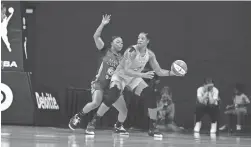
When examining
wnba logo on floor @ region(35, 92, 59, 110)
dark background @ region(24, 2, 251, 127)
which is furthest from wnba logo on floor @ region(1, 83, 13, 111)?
dark background @ region(24, 2, 251, 127)

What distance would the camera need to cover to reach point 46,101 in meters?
16.2

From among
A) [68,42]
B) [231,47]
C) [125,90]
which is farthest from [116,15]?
[125,90]

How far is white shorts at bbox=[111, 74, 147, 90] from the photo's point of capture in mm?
12039

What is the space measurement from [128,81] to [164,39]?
7.76 meters

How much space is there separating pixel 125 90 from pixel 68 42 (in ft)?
26.0

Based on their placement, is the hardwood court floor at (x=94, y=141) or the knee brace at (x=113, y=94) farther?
the knee brace at (x=113, y=94)

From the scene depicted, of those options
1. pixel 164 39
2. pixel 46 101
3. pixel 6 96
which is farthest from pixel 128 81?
pixel 164 39

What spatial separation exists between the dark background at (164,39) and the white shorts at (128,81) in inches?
289

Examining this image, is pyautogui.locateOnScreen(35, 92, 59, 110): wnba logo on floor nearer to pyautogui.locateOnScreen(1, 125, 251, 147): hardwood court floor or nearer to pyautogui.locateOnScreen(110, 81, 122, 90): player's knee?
pyautogui.locateOnScreen(110, 81, 122, 90): player's knee

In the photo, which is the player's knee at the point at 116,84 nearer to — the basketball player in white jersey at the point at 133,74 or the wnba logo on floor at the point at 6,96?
the basketball player in white jersey at the point at 133,74

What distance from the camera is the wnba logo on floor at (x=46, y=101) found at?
16.1 metres

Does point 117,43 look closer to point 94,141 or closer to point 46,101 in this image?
point 94,141

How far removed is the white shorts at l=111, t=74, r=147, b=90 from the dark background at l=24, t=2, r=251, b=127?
7332mm

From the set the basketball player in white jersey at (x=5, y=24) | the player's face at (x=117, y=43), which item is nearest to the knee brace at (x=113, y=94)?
the player's face at (x=117, y=43)
